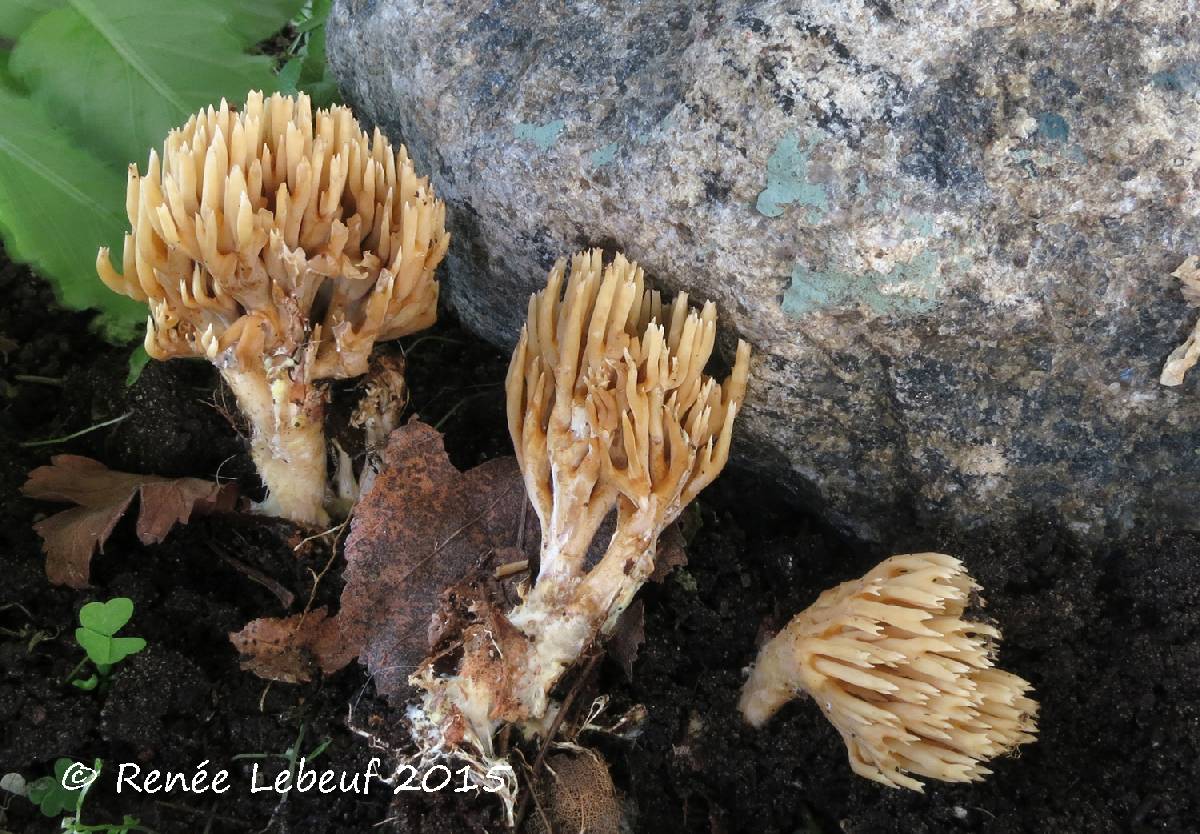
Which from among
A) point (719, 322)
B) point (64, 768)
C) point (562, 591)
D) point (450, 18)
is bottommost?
point (64, 768)

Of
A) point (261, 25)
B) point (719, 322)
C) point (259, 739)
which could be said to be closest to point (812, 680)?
point (719, 322)

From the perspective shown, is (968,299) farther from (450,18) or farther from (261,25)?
(261,25)

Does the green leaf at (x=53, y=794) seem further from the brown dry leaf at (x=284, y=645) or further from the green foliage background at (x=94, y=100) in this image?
the green foliage background at (x=94, y=100)

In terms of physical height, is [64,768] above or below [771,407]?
below

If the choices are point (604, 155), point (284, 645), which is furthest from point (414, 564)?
point (604, 155)

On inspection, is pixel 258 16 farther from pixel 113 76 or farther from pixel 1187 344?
pixel 1187 344

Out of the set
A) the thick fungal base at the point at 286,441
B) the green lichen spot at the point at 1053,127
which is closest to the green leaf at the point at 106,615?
the thick fungal base at the point at 286,441
